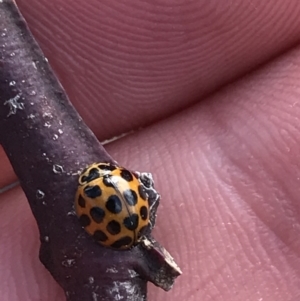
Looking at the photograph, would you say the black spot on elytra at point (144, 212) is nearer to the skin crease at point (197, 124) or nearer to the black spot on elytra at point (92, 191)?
the black spot on elytra at point (92, 191)

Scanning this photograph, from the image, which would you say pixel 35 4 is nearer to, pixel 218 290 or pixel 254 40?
pixel 254 40

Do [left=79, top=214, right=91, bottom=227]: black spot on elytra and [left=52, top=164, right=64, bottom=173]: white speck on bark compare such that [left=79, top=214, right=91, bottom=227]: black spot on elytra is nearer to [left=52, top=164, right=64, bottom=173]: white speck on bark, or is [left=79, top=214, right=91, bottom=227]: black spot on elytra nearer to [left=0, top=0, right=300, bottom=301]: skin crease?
[left=52, top=164, right=64, bottom=173]: white speck on bark

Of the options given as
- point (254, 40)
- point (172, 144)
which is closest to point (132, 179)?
point (172, 144)

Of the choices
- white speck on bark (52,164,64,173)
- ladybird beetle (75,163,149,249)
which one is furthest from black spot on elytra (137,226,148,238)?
white speck on bark (52,164,64,173)

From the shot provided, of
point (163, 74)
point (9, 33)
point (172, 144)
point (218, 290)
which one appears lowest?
point (218, 290)

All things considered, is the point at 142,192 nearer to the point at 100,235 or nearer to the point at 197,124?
the point at 100,235

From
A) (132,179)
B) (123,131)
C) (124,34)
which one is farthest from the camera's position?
(123,131)
